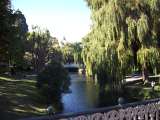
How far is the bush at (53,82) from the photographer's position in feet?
92.0

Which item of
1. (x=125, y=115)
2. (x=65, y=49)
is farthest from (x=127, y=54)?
(x=65, y=49)

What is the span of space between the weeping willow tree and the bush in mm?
2833

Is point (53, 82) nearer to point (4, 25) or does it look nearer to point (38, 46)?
point (4, 25)

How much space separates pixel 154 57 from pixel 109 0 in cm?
540

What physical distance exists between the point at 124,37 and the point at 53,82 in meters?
6.38

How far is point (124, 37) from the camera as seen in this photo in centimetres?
2658

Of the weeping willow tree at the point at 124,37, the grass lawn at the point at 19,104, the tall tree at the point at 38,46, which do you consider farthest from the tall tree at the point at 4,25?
the tall tree at the point at 38,46

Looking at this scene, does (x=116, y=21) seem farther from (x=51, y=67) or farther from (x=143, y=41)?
(x=51, y=67)

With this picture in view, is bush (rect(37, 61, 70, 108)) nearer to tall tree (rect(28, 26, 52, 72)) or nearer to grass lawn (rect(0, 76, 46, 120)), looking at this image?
grass lawn (rect(0, 76, 46, 120))

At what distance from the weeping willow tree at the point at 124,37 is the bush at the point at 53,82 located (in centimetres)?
283

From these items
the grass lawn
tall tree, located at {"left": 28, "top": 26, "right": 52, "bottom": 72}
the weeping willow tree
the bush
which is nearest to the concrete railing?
the grass lawn

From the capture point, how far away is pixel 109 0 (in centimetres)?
2714

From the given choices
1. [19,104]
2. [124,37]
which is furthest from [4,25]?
[124,37]

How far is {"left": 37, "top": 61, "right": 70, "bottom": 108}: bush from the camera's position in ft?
92.0
